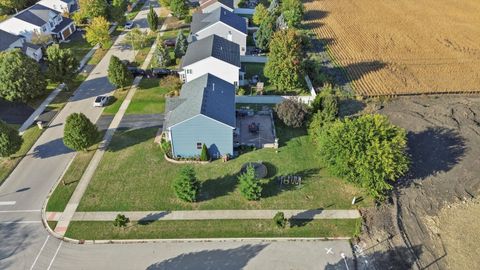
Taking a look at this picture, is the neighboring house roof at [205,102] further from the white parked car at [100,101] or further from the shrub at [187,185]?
the white parked car at [100,101]

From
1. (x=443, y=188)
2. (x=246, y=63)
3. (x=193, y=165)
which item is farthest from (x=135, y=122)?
(x=443, y=188)

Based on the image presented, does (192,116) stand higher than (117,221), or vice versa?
(192,116)

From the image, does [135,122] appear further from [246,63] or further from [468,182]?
[468,182]

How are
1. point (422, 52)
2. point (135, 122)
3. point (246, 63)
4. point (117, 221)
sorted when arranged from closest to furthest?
point (117, 221)
point (135, 122)
point (246, 63)
point (422, 52)

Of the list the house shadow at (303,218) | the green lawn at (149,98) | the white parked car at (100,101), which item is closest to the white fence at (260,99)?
the green lawn at (149,98)

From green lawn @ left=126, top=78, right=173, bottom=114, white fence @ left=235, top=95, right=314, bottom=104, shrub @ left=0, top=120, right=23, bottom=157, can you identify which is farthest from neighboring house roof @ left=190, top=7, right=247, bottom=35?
shrub @ left=0, top=120, right=23, bottom=157

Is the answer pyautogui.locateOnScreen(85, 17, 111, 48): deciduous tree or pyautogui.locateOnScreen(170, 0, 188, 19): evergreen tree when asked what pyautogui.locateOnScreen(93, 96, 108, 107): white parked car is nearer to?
pyautogui.locateOnScreen(85, 17, 111, 48): deciduous tree
